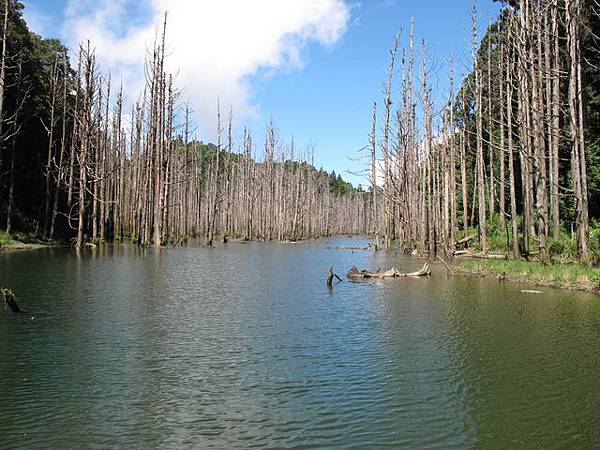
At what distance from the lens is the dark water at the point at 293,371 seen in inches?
190

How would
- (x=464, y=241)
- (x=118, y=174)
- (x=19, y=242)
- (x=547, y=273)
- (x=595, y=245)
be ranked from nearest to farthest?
(x=547, y=273)
(x=595, y=245)
(x=19, y=242)
(x=464, y=241)
(x=118, y=174)

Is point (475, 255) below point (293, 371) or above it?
above

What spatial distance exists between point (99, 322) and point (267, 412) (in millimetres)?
5012

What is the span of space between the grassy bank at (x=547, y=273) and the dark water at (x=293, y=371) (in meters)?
1.31

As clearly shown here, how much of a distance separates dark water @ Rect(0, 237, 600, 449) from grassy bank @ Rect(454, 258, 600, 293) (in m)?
1.31

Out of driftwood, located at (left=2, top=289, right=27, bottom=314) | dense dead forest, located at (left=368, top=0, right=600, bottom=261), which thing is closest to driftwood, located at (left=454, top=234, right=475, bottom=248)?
dense dead forest, located at (left=368, top=0, right=600, bottom=261)

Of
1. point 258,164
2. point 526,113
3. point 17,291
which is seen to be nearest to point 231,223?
point 258,164

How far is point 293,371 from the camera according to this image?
22.0 feet

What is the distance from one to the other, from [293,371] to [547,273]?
461 inches

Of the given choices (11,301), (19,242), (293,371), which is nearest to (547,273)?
(293,371)

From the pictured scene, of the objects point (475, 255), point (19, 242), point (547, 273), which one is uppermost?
point (19, 242)

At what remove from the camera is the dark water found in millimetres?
4832

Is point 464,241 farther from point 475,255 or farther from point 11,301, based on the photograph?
point 11,301

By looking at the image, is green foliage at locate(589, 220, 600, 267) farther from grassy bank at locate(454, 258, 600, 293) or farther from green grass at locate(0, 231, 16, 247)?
→ green grass at locate(0, 231, 16, 247)
